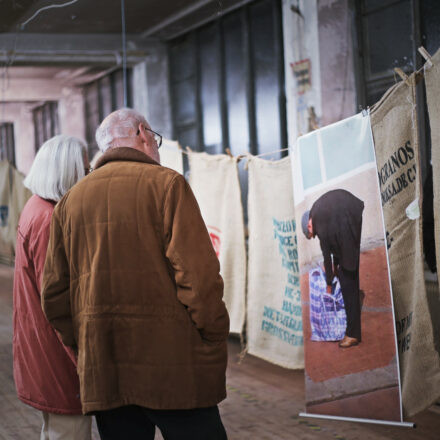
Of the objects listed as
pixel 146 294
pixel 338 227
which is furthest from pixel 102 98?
pixel 146 294

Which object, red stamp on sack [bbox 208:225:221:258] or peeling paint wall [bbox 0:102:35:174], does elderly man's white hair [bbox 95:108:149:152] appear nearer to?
red stamp on sack [bbox 208:225:221:258]

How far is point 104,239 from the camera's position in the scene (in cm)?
196

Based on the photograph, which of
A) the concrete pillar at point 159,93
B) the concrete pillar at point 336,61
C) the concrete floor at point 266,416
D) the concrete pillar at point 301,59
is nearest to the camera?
the concrete floor at point 266,416

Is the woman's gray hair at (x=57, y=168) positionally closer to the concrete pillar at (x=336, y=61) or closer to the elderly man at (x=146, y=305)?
the elderly man at (x=146, y=305)

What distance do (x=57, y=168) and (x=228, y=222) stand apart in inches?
117

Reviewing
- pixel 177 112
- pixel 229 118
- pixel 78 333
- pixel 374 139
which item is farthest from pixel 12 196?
pixel 78 333

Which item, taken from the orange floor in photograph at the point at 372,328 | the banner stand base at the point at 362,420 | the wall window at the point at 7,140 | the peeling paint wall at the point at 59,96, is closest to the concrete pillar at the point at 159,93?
the peeling paint wall at the point at 59,96

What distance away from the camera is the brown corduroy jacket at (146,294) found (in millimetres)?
1896

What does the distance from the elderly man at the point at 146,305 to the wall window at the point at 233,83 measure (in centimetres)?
531

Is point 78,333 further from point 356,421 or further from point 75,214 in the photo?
point 356,421

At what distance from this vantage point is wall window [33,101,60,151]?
14234 millimetres

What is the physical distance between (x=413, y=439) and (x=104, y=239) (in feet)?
7.04

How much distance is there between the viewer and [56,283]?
2.10 meters

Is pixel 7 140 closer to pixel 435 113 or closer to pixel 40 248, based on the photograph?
pixel 435 113
